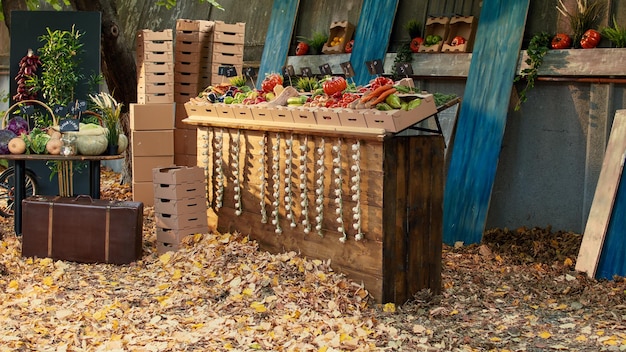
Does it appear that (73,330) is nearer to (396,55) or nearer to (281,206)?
(281,206)

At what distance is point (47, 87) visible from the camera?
9.14 meters

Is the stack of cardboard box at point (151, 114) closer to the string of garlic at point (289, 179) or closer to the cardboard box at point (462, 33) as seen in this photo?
the cardboard box at point (462, 33)

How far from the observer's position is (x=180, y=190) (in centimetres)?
717

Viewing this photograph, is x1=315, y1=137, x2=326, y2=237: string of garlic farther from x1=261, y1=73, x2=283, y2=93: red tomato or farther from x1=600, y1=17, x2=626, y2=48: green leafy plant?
x1=600, y1=17, x2=626, y2=48: green leafy plant

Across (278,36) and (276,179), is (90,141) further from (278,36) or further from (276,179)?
(278,36)

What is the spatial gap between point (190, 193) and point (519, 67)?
292cm

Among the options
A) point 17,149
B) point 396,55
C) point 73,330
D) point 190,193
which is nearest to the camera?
point 73,330

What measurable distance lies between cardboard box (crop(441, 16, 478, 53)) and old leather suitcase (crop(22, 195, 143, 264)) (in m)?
3.11

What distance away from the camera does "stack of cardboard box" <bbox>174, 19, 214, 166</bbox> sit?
985cm

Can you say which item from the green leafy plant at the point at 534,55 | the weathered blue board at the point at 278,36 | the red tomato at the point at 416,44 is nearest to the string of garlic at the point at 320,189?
the green leafy plant at the point at 534,55

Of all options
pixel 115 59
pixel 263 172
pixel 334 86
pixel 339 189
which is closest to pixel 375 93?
→ pixel 334 86

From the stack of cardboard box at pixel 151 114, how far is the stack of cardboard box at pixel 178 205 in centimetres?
216

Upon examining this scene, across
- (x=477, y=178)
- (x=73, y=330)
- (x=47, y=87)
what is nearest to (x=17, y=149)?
(x=47, y=87)

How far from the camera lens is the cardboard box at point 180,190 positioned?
716 centimetres
